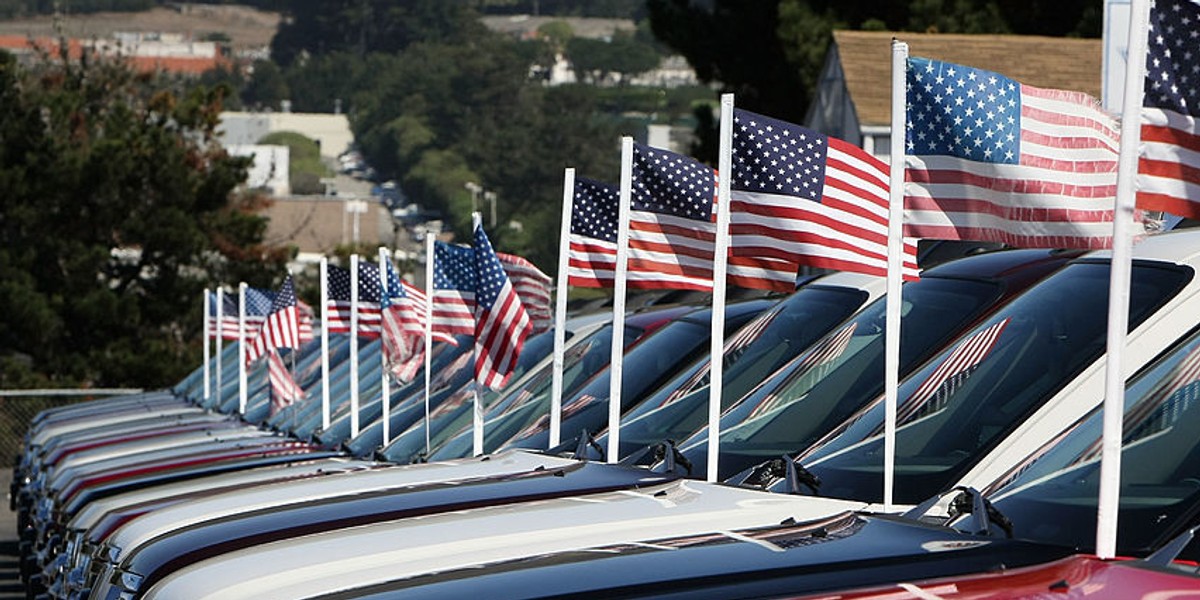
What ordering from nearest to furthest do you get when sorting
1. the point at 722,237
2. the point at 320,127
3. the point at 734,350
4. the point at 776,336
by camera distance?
the point at 722,237 < the point at 776,336 < the point at 734,350 < the point at 320,127

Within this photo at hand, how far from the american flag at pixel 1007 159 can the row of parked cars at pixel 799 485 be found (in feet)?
1.17

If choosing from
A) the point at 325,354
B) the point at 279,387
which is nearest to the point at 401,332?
the point at 325,354

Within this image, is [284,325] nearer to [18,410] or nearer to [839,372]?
[839,372]

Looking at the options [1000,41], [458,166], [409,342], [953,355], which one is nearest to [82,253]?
[1000,41]

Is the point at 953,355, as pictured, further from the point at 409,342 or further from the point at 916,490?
the point at 409,342

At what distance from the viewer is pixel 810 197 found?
8086mm

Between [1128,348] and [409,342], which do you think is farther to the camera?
[409,342]

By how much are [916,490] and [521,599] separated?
2.15 m

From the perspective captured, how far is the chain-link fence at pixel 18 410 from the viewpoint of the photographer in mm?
31406

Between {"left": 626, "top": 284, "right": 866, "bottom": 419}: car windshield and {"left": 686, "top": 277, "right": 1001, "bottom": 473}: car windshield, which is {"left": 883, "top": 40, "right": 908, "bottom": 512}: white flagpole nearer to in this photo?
{"left": 686, "top": 277, "right": 1001, "bottom": 473}: car windshield

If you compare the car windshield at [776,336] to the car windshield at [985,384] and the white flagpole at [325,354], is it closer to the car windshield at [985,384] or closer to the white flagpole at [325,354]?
the car windshield at [985,384]

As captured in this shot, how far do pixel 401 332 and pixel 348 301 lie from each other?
303 cm

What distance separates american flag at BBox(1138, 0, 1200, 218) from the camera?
16.9 ft

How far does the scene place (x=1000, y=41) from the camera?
1199 inches
